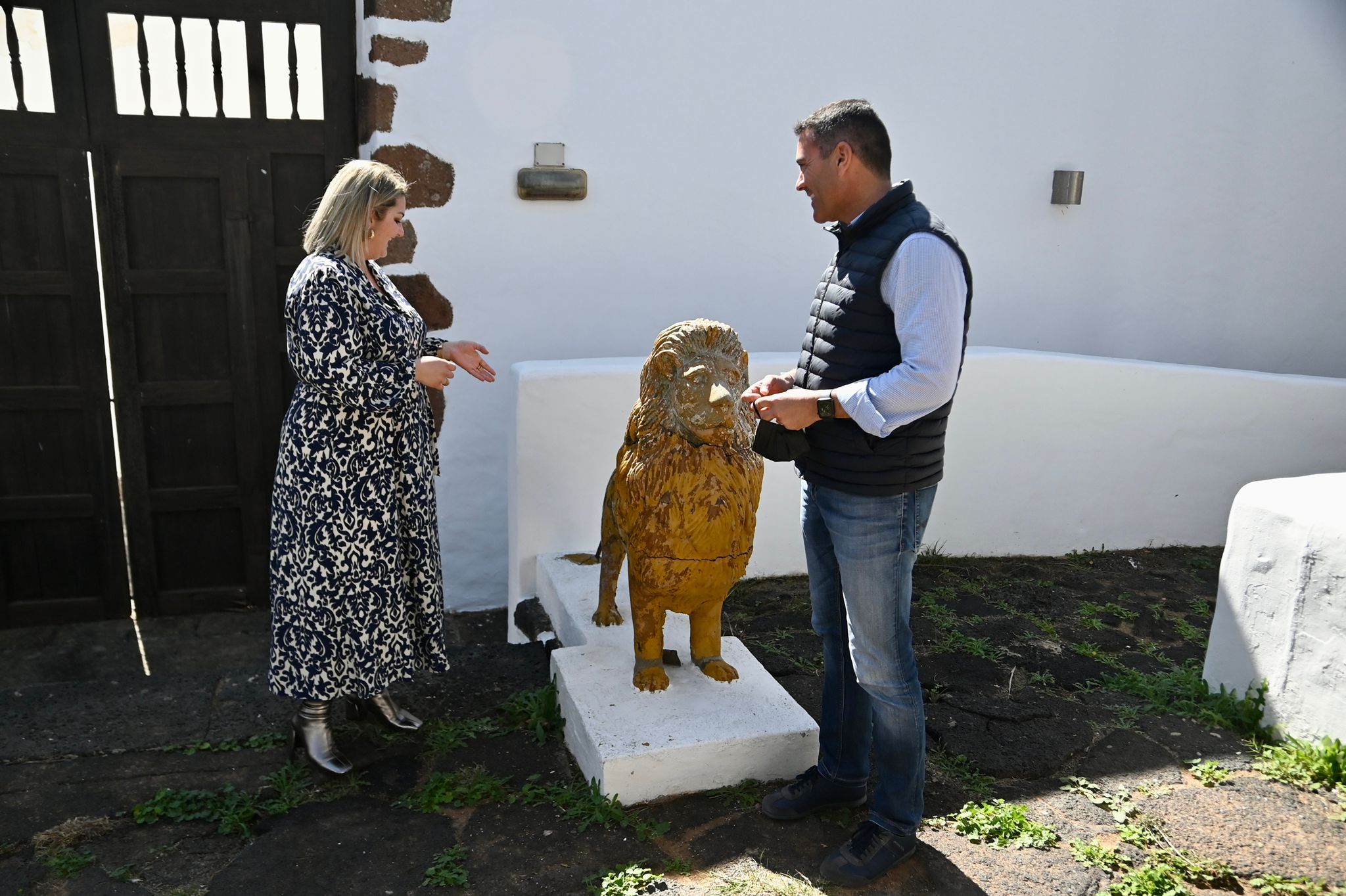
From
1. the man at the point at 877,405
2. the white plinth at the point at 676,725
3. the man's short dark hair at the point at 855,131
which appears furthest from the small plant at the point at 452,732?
the man's short dark hair at the point at 855,131

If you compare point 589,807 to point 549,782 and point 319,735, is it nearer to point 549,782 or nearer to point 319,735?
point 549,782

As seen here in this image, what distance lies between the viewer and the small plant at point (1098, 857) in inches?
108

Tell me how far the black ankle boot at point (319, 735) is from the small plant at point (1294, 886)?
2.65 meters

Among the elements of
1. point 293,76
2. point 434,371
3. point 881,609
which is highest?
point 293,76

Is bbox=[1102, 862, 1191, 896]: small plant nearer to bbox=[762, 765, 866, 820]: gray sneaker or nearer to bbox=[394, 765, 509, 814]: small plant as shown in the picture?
bbox=[762, 765, 866, 820]: gray sneaker

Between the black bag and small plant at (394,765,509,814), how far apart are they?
136 cm

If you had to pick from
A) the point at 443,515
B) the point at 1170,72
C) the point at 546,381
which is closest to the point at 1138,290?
the point at 1170,72

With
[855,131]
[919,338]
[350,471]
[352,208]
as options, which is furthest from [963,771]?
[352,208]

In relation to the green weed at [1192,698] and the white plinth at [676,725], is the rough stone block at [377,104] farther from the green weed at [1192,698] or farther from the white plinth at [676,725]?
the green weed at [1192,698]

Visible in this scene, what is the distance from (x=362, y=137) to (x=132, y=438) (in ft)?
5.75

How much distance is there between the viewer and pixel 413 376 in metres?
3.07

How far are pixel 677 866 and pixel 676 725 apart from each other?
0.44m

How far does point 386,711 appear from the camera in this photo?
350 centimetres

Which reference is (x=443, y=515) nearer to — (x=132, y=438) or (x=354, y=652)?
(x=132, y=438)
